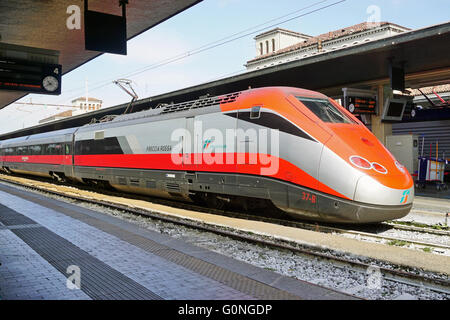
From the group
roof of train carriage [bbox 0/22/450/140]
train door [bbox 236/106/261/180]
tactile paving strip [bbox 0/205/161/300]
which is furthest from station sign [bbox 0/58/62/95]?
roof of train carriage [bbox 0/22/450/140]

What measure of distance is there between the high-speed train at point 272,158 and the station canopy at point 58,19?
113 inches

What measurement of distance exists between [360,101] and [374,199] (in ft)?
31.5

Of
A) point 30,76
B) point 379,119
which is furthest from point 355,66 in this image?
point 30,76

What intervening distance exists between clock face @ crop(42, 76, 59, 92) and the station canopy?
1.10m

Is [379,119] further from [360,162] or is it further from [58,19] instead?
[58,19]

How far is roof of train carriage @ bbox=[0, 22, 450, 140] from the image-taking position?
11328mm

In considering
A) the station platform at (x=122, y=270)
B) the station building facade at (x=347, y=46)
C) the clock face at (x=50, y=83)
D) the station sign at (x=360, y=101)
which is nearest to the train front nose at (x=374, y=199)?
the station platform at (x=122, y=270)

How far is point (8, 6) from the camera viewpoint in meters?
7.29

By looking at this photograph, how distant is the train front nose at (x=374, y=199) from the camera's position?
24.2 feet

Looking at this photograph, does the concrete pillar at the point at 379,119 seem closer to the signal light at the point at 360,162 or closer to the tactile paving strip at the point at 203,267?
the signal light at the point at 360,162

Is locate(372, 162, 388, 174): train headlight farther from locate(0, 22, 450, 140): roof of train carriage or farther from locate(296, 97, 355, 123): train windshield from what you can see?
locate(0, 22, 450, 140): roof of train carriage

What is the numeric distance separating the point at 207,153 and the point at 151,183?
311cm
